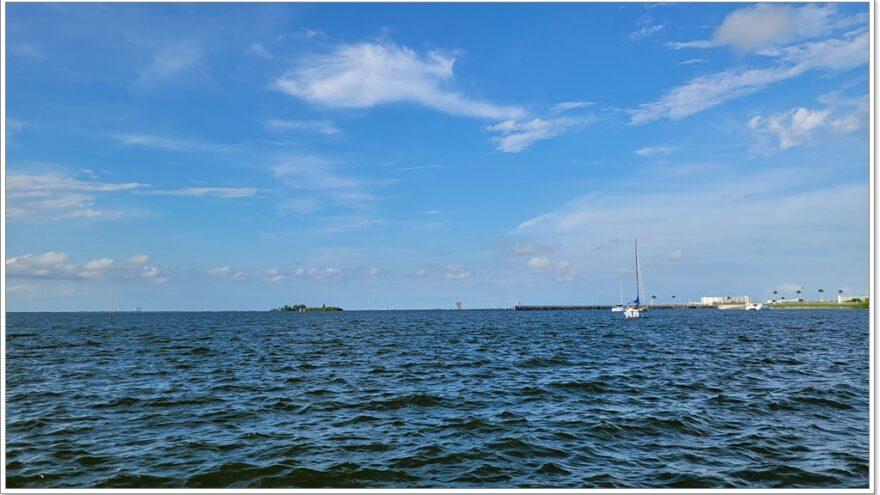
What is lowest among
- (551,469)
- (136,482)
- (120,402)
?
(551,469)

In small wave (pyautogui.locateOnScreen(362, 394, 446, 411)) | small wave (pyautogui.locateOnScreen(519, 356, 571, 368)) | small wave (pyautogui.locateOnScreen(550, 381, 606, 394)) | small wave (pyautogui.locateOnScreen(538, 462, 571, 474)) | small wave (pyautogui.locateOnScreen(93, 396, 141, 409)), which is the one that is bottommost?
small wave (pyautogui.locateOnScreen(538, 462, 571, 474))

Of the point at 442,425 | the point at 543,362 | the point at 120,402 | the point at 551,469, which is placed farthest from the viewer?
the point at 543,362

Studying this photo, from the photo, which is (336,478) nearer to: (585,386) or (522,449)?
(522,449)

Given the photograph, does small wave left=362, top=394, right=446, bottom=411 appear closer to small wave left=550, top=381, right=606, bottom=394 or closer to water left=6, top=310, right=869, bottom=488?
water left=6, top=310, right=869, bottom=488

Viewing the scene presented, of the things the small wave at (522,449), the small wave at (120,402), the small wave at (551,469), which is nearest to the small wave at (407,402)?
the small wave at (522,449)

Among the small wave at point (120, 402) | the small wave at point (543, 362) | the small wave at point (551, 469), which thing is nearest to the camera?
the small wave at point (551, 469)

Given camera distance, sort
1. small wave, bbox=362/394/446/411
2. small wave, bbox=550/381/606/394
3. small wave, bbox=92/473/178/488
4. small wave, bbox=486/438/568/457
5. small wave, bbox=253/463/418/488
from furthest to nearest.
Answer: small wave, bbox=550/381/606/394 < small wave, bbox=362/394/446/411 < small wave, bbox=486/438/568/457 < small wave, bbox=253/463/418/488 < small wave, bbox=92/473/178/488

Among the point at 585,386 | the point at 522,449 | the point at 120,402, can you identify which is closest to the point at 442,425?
the point at 522,449

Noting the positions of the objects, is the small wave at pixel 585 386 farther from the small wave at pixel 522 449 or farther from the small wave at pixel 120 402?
the small wave at pixel 120 402

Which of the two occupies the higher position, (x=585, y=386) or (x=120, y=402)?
(x=120, y=402)

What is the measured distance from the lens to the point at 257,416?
22.1 meters

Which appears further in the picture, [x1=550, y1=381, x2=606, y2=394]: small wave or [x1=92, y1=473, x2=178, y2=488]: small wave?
[x1=550, y1=381, x2=606, y2=394]: small wave

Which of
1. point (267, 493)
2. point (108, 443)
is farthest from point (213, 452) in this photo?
point (267, 493)

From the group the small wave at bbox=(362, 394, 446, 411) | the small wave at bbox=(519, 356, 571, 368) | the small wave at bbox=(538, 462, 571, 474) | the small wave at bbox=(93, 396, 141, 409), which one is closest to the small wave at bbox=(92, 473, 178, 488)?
the small wave at bbox=(362, 394, 446, 411)
